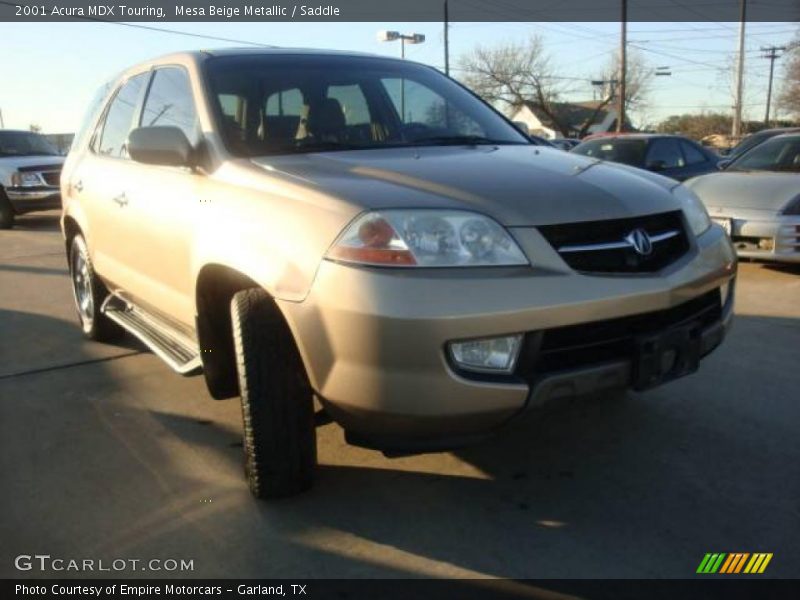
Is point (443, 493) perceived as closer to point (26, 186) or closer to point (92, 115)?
point (92, 115)

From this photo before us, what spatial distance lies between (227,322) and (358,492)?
92 cm

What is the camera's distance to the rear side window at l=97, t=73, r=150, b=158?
13.8ft

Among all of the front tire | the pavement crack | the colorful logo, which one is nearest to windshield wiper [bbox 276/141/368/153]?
the front tire

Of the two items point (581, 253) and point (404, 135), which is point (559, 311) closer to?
point (581, 253)

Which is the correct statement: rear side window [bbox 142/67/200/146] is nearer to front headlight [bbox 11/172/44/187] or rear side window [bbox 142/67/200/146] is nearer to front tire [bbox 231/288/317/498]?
front tire [bbox 231/288/317/498]

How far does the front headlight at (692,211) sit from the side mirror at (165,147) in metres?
2.00

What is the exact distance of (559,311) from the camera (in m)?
2.30

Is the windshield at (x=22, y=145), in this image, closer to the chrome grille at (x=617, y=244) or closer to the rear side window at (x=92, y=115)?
the rear side window at (x=92, y=115)

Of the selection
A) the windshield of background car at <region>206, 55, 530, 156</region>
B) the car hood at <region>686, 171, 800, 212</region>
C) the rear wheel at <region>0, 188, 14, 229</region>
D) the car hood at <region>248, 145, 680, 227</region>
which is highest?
the windshield of background car at <region>206, 55, 530, 156</region>

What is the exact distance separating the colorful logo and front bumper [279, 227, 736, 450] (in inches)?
26.3

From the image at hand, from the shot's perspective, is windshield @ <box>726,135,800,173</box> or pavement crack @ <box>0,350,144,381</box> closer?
pavement crack @ <box>0,350,144,381</box>

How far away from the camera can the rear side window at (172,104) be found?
10.9 feet
